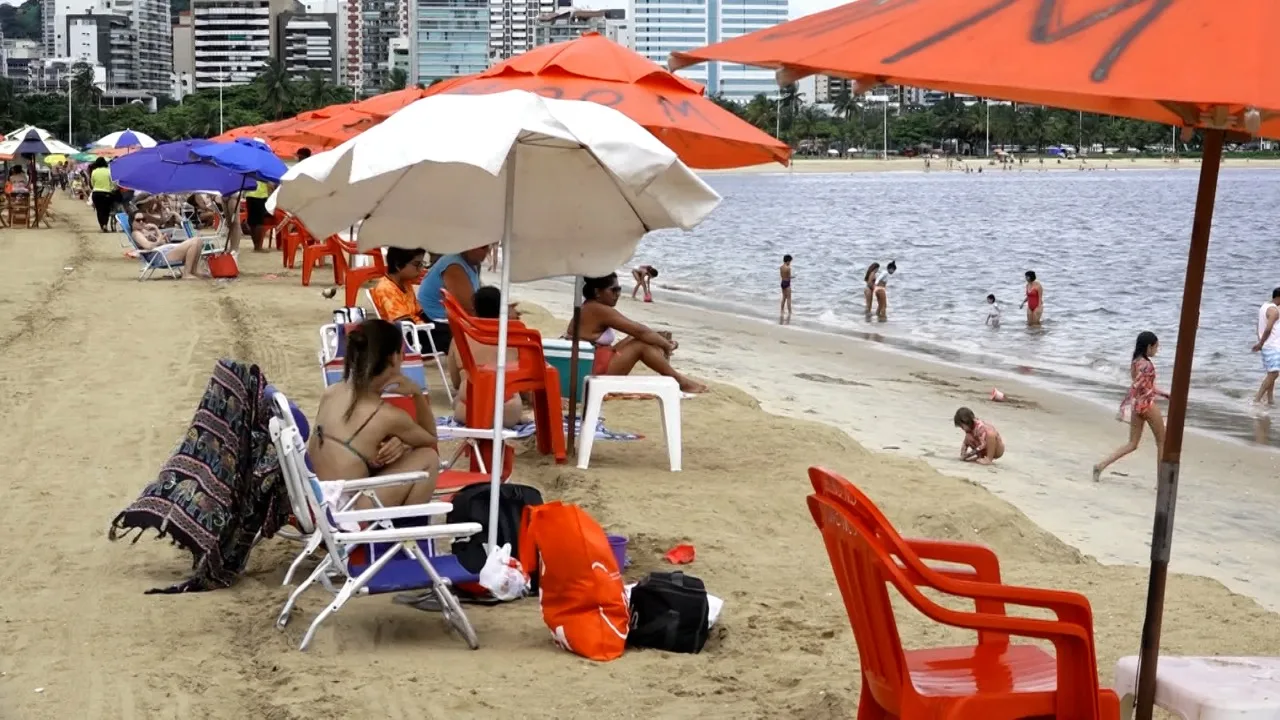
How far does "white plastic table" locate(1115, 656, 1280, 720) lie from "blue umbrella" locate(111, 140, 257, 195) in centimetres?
1569

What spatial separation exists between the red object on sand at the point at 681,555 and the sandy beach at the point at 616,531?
6 cm

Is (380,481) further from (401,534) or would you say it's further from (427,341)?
(427,341)

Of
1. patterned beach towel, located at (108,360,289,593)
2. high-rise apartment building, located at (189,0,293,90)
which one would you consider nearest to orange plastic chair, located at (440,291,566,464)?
patterned beach towel, located at (108,360,289,593)

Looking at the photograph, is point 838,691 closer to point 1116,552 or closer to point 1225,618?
point 1225,618

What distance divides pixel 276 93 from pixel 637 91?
314 ft

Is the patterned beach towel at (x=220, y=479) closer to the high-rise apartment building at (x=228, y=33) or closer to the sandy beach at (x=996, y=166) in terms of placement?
the sandy beach at (x=996, y=166)

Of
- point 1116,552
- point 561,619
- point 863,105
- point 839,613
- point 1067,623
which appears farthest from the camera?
point 863,105

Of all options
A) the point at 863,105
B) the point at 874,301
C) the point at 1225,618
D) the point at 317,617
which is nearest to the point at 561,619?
the point at 317,617

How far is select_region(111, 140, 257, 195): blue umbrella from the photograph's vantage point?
17.9 meters

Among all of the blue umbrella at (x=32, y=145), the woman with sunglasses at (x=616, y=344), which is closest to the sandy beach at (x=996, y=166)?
the blue umbrella at (x=32, y=145)

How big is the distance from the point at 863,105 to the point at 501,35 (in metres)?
57.8

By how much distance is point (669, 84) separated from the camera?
7660mm

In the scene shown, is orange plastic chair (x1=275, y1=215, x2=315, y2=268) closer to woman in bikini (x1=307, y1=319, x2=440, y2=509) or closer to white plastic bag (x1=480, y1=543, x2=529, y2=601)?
woman in bikini (x1=307, y1=319, x2=440, y2=509)

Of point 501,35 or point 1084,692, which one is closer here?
point 1084,692
